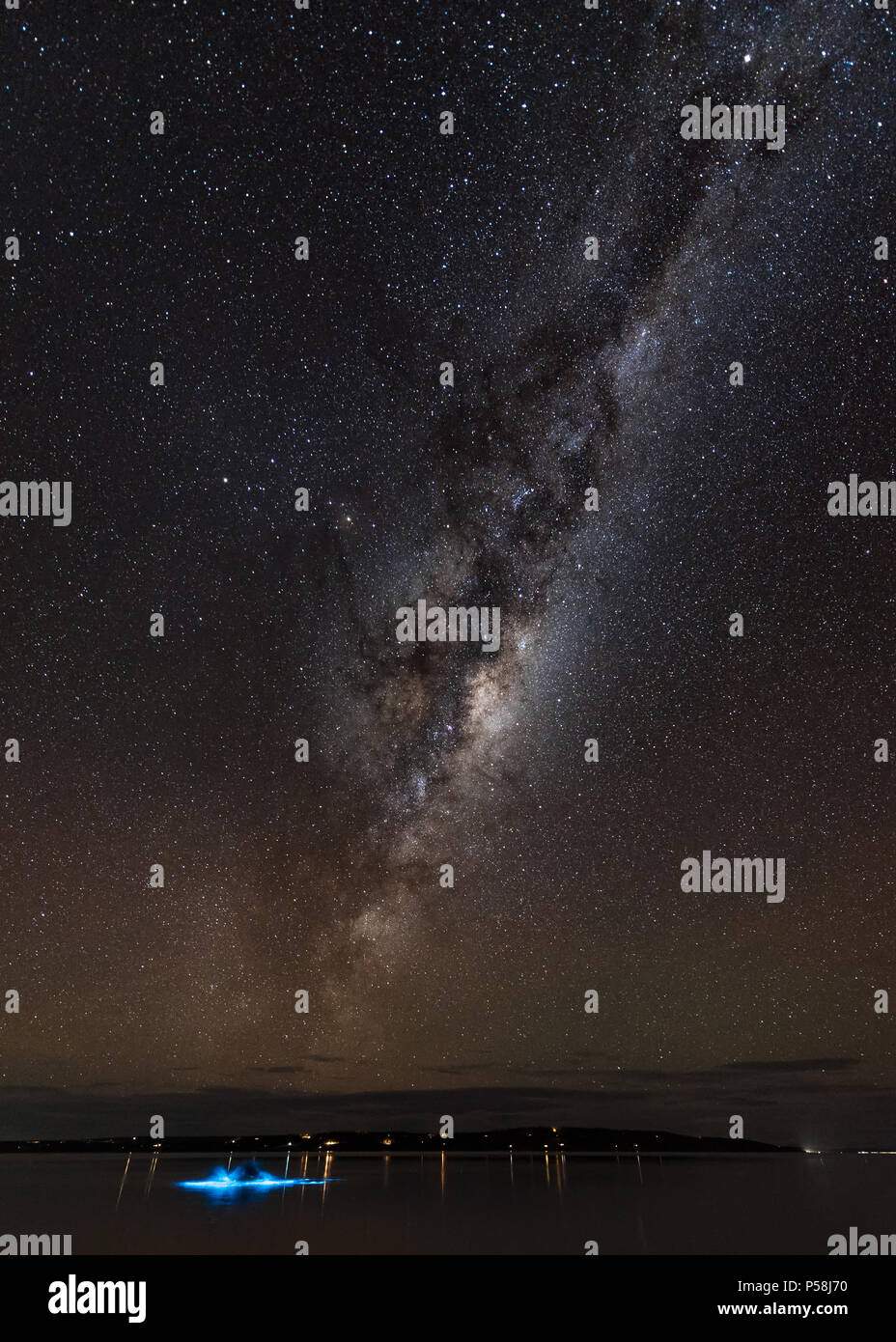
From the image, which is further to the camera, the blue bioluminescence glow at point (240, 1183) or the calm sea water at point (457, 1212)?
the blue bioluminescence glow at point (240, 1183)

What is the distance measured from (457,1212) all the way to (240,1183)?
42.6 meters

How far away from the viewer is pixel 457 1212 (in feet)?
231

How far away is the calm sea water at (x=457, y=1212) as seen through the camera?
5216 centimetres

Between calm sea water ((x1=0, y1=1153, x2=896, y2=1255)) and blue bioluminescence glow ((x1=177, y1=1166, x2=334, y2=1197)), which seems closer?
calm sea water ((x1=0, y1=1153, x2=896, y2=1255))

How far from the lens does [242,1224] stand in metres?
59.7

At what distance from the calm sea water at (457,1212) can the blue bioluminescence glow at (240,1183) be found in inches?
68.5

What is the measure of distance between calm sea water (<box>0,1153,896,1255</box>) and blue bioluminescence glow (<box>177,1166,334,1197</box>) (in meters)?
1.74

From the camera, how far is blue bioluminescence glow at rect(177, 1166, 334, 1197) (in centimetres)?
8944

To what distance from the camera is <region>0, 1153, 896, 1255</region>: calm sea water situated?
52.2m

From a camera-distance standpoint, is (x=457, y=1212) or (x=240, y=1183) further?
(x=240, y=1183)

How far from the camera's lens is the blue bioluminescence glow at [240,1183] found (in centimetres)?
8944
